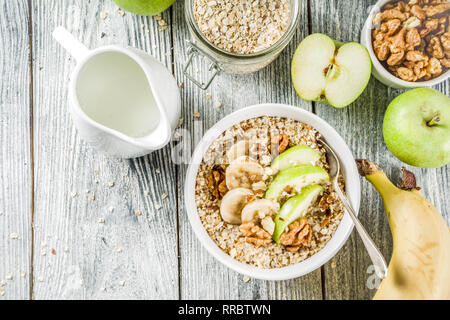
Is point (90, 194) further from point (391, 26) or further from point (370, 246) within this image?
point (391, 26)

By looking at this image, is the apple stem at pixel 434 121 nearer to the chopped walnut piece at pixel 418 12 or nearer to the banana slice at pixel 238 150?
the chopped walnut piece at pixel 418 12

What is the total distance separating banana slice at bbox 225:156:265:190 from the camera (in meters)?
0.85

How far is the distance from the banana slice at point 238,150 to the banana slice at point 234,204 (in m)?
0.07

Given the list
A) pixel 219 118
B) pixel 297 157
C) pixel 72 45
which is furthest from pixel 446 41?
pixel 72 45

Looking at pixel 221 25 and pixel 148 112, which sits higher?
pixel 221 25

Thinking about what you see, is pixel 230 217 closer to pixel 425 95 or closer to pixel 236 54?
pixel 236 54

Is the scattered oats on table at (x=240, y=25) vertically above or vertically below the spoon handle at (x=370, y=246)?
above

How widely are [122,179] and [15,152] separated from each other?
0.26 m

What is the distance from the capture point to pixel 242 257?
2.79 ft

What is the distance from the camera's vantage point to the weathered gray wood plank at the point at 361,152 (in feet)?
3.04

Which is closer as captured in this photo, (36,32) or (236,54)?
(236,54)

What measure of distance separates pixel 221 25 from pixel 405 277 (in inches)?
24.1

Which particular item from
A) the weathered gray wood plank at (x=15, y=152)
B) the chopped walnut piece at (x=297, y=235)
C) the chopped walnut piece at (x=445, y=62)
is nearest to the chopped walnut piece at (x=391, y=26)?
the chopped walnut piece at (x=445, y=62)
